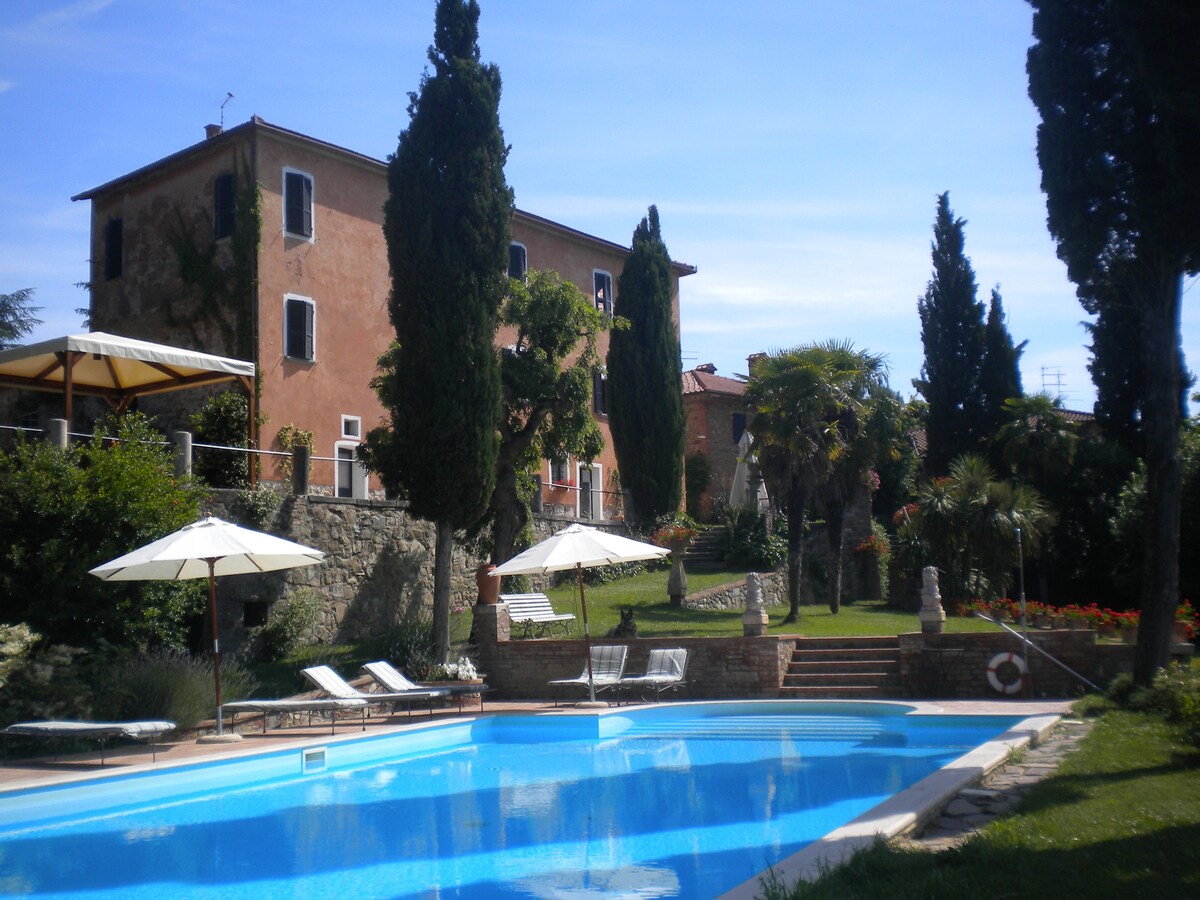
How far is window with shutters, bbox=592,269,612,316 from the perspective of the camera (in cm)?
3262

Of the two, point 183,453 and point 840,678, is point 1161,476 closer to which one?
point 840,678

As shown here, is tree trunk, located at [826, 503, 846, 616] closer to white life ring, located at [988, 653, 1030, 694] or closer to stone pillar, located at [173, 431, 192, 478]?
white life ring, located at [988, 653, 1030, 694]

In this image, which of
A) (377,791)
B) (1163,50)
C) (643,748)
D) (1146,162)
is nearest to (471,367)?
(643,748)

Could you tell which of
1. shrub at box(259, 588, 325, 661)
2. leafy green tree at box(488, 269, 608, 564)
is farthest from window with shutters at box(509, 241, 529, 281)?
shrub at box(259, 588, 325, 661)

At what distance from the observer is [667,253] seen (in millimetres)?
30859

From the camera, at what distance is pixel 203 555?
1187 centimetres

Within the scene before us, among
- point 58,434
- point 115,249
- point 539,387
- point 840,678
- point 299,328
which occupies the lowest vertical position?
point 840,678

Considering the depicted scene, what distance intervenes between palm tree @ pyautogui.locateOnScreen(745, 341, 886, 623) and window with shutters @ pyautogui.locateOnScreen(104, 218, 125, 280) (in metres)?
16.0

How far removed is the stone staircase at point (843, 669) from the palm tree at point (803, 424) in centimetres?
351

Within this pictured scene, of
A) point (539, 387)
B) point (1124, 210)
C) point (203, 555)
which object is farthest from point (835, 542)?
point (203, 555)

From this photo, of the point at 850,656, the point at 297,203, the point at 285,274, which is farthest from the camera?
the point at 297,203

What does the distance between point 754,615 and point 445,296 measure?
7011 millimetres

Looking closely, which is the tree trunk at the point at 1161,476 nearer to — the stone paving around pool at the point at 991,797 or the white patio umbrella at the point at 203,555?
the stone paving around pool at the point at 991,797

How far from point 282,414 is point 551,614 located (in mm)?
8860
